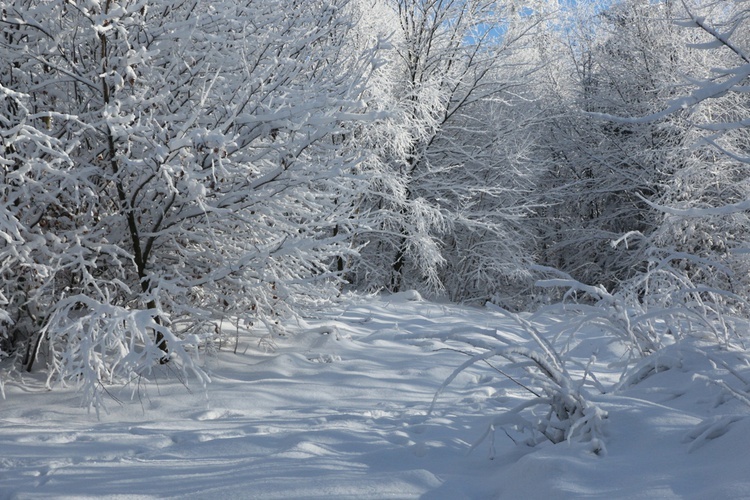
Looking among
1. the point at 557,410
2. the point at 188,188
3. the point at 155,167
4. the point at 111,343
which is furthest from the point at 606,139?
the point at 557,410

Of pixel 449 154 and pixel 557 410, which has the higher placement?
pixel 449 154

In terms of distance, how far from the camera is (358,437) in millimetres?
3234

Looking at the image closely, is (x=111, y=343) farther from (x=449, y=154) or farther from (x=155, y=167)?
(x=449, y=154)

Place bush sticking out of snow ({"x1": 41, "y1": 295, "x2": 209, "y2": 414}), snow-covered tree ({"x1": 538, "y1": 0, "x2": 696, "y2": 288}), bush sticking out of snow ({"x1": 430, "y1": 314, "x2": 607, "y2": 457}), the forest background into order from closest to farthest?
bush sticking out of snow ({"x1": 430, "y1": 314, "x2": 607, "y2": 457}), bush sticking out of snow ({"x1": 41, "y1": 295, "x2": 209, "y2": 414}), the forest background, snow-covered tree ({"x1": 538, "y1": 0, "x2": 696, "y2": 288})

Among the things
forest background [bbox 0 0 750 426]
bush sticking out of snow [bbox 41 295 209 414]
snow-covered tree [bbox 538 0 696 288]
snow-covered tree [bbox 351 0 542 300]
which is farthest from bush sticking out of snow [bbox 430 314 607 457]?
snow-covered tree [bbox 538 0 696 288]

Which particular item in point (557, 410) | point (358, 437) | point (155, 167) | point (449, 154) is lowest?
point (358, 437)

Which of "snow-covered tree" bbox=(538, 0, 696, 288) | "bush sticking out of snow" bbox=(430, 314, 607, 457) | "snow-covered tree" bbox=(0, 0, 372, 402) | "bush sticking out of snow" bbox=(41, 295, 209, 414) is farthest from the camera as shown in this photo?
"snow-covered tree" bbox=(538, 0, 696, 288)

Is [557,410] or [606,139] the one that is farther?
[606,139]

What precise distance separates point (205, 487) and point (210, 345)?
2890 mm

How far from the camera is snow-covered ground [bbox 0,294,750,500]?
2.30m

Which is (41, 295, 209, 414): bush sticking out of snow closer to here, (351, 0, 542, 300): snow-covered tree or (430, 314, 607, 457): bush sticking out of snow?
(430, 314, 607, 457): bush sticking out of snow

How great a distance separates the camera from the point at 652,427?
256cm

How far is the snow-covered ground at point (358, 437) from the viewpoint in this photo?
7.54ft

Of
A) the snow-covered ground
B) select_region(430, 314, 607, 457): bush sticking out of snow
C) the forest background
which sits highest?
the forest background
